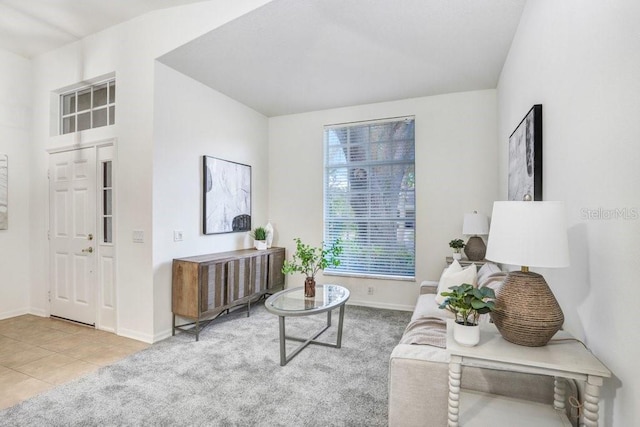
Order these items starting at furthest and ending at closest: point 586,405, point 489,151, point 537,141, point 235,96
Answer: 1. point 235,96
2. point 489,151
3. point 537,141
4. point 586,405

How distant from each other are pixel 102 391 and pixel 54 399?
27 centimetres

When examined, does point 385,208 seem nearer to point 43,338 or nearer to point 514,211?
point 514,211

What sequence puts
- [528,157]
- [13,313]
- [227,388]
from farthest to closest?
[13,313]
[227,388]
[528,157]

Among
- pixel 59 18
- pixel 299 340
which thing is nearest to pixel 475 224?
pixel 299 340

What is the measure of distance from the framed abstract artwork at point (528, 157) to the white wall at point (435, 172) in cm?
125

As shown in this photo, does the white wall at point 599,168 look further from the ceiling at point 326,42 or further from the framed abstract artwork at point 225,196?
the framed abstract artwork at point 225,196

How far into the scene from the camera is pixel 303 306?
2.80m

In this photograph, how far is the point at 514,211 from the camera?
129 centimetres

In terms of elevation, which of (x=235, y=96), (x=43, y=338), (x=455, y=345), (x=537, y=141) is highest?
(x=235, y=96)

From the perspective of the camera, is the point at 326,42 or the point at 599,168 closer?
the point at 599,168

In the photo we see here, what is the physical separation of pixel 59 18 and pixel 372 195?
157 inches

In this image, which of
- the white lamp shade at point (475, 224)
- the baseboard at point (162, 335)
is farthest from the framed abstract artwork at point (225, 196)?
the white lamp shade at point (475, 224)

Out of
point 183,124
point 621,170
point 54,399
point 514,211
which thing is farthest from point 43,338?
point 621,170

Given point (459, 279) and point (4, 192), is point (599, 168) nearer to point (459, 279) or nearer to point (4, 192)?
point (459, 279)
